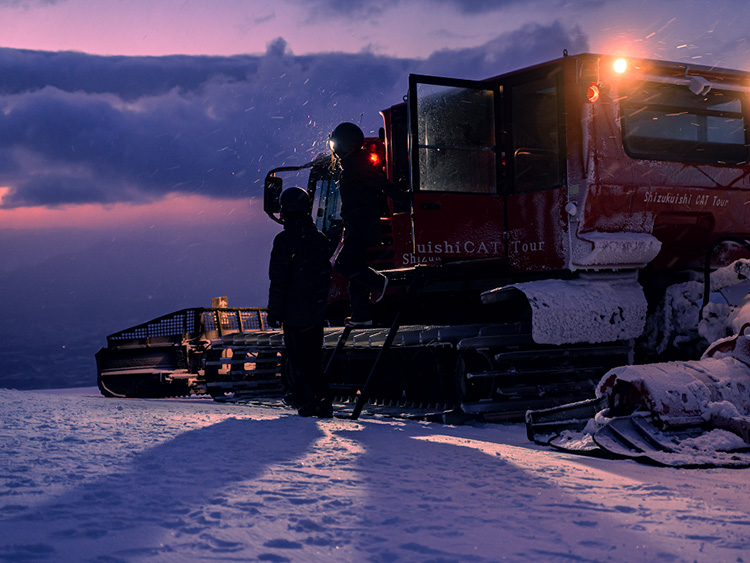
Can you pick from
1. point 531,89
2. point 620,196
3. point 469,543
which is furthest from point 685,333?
point 469,543

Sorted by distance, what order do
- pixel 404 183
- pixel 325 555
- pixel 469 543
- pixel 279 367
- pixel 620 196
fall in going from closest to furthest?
pixel 325 555, pixel 469 543, pixel 620 196, pixel 404 183, pixel 279 367

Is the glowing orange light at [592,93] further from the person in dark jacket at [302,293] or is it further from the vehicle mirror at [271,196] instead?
the vehicle mirror at [271,196]

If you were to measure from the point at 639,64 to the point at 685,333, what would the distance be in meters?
2.68

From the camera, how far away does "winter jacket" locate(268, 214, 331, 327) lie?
7.48 meters

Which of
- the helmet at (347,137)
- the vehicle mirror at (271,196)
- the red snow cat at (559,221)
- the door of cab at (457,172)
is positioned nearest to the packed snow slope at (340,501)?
the red snow cat at (559,221)

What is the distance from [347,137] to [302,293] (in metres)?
1.53

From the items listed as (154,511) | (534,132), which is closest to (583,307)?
(534,132)

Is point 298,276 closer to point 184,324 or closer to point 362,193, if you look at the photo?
point 362,193

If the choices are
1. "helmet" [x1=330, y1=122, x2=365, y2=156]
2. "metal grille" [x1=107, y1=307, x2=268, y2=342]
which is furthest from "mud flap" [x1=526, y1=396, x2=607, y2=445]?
"metal grille" [x1=107, y1=307, x2=268, y2=342]

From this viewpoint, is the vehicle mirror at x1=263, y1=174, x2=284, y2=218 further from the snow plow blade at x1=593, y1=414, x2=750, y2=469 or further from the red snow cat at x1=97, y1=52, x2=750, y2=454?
the snow plow blade at x1=593, y1=414, x2=750, y2=469

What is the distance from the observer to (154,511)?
11.3 feet

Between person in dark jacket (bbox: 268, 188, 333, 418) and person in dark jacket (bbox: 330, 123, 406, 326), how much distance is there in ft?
0.89

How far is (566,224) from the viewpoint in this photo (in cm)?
773

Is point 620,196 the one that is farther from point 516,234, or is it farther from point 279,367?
point 279,367
